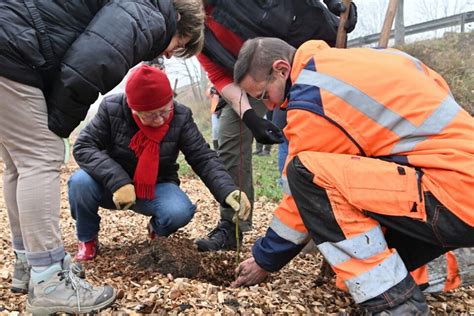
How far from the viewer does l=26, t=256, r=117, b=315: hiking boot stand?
73.3 inches

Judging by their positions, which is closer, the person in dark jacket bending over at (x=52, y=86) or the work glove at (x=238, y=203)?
the person in dark jacket bending over at (x=52, y=86)

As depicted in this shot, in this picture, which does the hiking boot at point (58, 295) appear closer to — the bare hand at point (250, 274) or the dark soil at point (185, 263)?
the dark soil at point (185, 263)

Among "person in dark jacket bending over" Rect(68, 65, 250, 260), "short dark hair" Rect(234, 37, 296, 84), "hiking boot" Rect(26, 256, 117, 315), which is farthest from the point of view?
"person in dark jacket bending over" Rect(68, 65, 250, 260)

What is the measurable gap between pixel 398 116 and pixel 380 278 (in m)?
0.61

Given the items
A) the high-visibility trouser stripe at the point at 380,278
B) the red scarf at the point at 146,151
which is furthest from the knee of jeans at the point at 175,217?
the high-visibility trouser stripe at the point at 380,278

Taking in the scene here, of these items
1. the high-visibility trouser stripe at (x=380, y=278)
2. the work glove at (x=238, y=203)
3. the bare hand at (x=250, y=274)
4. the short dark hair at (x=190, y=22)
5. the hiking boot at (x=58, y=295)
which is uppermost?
the short dark hair at (x=190, y=22)

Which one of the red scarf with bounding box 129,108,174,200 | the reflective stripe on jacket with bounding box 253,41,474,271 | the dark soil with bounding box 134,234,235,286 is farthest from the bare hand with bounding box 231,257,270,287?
the red scarf with bounding box 129,108,174,200

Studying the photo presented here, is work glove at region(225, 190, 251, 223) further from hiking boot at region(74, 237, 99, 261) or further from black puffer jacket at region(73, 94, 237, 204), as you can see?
hiking boot at region(74, 237, 99, 261)

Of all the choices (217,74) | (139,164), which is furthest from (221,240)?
(217,74)

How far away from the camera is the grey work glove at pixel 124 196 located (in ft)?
8.79

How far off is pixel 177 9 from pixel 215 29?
2.40 feet

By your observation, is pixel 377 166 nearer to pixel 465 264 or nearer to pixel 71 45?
pixel 465 264

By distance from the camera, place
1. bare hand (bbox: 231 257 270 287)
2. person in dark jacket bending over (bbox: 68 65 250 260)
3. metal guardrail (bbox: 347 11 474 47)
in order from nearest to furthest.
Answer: bare hand (bbox: 231 257 270 287), person in dark jacket bending over (bbox: 68 65 250 260), metal guardrail (bbox: 347 11 474 47)

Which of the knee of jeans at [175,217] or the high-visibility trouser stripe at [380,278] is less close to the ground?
the high-visibility trouser stripe at [380,278]
